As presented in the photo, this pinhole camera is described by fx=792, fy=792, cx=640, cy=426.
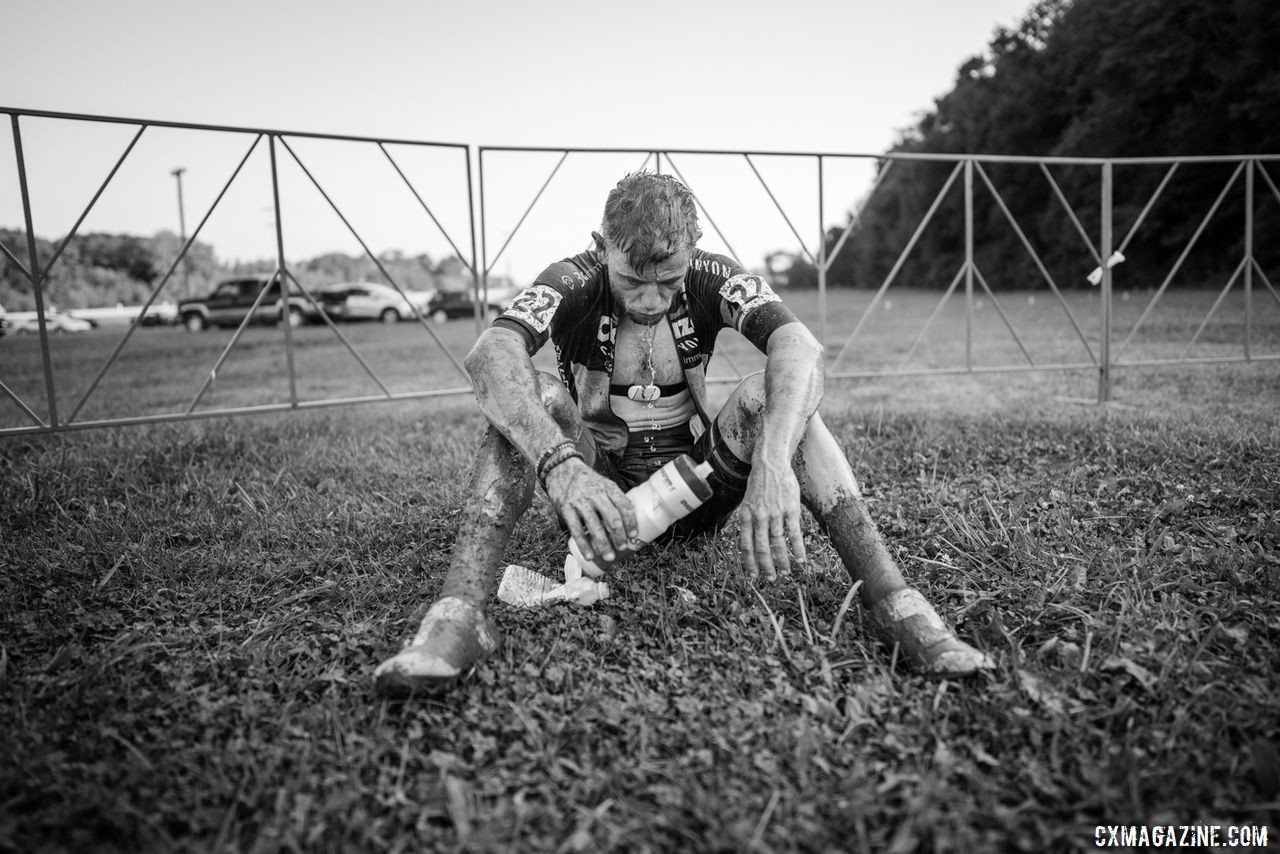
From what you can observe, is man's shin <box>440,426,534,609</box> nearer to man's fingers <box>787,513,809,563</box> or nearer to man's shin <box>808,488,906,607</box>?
man's fingers <box>787,513,809,563</box>

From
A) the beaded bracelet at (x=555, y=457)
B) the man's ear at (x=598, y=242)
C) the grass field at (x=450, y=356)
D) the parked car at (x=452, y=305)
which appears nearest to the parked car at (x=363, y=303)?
the parked car at (x=452, y=305)

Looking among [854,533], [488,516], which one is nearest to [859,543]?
[854,533]

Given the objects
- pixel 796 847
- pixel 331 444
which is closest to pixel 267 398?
pixel 331 444

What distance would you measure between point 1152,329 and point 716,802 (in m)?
13.8

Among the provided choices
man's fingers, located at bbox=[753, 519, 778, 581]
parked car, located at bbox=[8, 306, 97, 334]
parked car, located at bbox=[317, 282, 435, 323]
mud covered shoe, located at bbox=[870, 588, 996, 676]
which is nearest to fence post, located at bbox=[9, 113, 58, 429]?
man's fingers, located at bbox=[753, 519, 778, 581]

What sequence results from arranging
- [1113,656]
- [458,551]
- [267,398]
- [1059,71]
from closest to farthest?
1. [1113,656]
2. [458,551]
3. [267,398]
4. [1059,71]

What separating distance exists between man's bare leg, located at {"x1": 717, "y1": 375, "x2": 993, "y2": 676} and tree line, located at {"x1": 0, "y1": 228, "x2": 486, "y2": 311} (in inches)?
1147

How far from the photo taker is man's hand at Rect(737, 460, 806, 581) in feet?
7.42

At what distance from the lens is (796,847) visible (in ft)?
5.39

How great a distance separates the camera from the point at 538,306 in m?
2.71

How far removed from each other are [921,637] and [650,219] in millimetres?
1517

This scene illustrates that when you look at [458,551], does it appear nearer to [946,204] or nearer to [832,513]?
[832,513]

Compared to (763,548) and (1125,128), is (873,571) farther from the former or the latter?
(1125,128)

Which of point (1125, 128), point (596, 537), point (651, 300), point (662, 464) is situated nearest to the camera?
point (596, 537)
